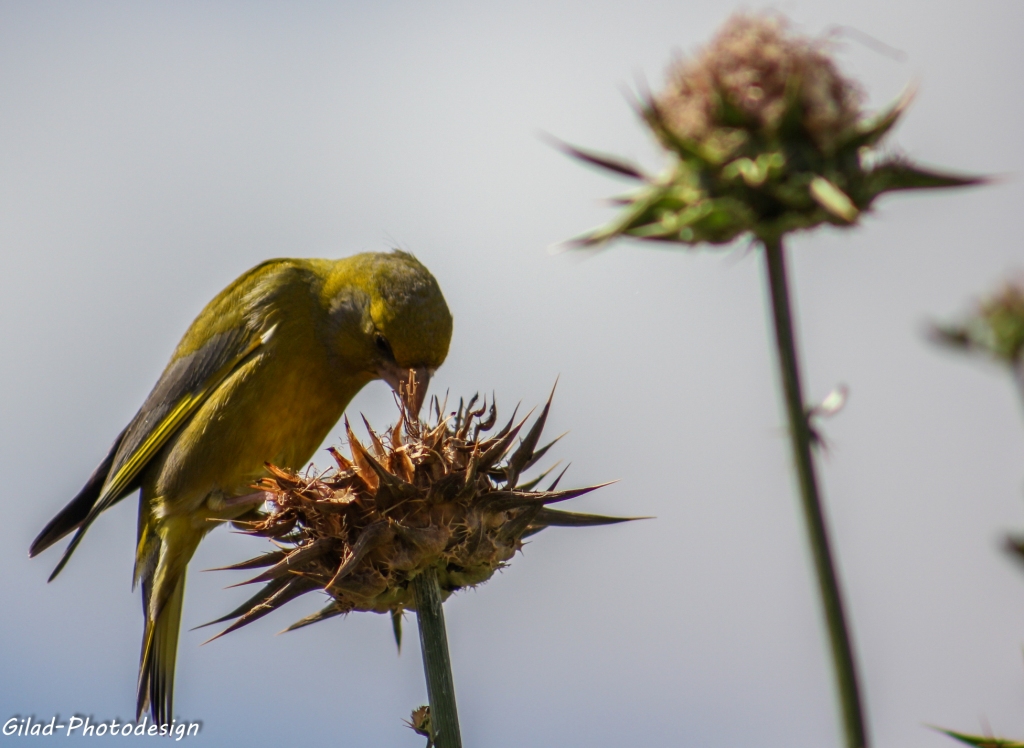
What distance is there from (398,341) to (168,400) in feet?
6.25

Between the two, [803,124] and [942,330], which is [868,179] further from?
[942,330]

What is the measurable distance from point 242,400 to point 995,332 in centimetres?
485

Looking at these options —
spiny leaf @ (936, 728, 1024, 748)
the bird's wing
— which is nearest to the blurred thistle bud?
spiny leaf @ (936, 728, 1024, 748)

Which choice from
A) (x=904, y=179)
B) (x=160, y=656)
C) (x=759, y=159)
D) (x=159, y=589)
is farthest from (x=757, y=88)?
(x=160, y=656)

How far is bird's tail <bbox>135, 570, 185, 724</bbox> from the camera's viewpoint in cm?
749

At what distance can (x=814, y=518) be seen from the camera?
2.08m

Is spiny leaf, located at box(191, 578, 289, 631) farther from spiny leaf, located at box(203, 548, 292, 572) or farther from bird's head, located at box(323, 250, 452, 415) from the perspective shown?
bird's head, located at box(323, 250, 452, 415)

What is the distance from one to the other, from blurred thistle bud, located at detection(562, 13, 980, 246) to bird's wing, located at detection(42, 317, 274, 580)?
523 centimetres

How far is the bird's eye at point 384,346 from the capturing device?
7.29m

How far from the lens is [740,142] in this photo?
2.85m

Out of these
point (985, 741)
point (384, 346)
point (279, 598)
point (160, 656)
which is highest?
point (384, 346)

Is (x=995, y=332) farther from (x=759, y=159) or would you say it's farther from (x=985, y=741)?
(x=985, y=741)

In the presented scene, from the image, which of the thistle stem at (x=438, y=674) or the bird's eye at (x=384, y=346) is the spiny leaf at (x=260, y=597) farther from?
the bird's eye at (x=384, y=346)

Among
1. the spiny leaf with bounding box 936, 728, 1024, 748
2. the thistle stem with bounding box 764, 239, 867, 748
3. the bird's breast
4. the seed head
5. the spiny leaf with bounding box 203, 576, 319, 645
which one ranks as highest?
the bird's breast
